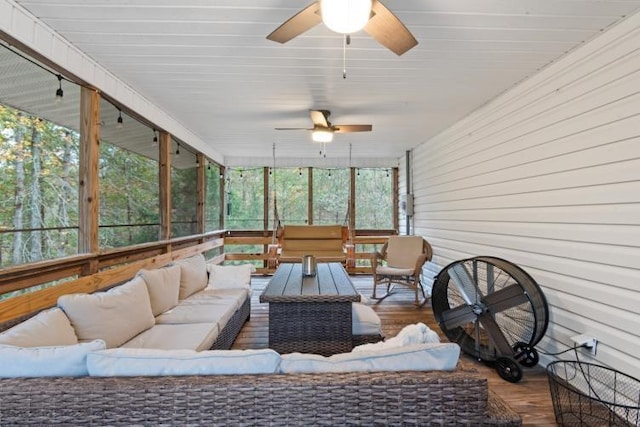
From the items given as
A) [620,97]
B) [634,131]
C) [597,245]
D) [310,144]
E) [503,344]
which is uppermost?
[310,144]

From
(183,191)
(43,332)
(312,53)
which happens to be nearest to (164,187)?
(183,191)

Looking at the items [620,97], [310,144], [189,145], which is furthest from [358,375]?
[310,144]

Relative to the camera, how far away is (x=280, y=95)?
11.0 ft

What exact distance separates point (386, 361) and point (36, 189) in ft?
7.95

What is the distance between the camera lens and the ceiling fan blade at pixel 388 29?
5.43 feet

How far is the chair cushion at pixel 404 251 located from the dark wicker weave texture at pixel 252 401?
157 inches

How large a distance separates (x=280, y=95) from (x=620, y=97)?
103 inches

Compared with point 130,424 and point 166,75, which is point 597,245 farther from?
point 166,75

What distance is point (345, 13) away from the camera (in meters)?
1.52

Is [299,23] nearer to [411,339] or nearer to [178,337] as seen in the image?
[411,339]

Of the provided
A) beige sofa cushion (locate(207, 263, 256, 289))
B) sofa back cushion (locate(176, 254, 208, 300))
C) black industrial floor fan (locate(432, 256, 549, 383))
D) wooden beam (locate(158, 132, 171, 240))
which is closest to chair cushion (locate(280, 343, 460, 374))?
black industrial floor fan (locate(432, 256, 549, 383))

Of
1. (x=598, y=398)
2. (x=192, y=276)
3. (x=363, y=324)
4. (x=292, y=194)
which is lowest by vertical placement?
(x=598, y=398)

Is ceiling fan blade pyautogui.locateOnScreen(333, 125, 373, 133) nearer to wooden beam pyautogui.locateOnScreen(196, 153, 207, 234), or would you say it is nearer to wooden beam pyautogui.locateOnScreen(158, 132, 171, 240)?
wooden beam pyautogui.locateOnScreen(158, 132, 171, 240)

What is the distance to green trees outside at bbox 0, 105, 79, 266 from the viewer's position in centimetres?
199
